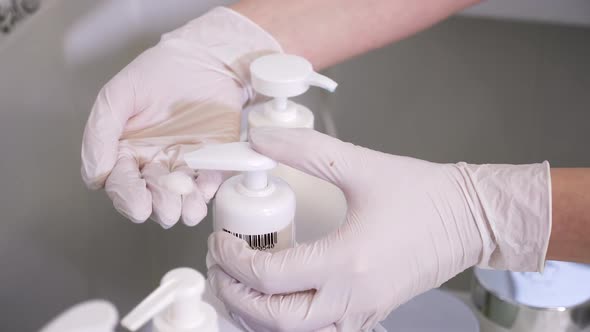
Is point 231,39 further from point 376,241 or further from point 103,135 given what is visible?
point 376,241

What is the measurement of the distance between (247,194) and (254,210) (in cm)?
2

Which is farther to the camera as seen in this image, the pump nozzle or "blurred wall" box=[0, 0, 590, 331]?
"blurred wall" box=[0, 0, 590, 331]

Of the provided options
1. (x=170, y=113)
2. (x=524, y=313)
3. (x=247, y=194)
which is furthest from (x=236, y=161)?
(x=524, y=313)

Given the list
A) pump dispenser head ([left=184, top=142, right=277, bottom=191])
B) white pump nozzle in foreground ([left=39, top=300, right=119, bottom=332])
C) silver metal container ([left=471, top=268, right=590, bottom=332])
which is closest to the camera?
white pump nozzle in foreground ([left=39, top=300, right=119, bottom=332])

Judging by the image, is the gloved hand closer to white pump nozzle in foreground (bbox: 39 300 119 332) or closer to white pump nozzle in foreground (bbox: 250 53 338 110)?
white pump nozzle in foreground (bbox: 250 53 338 110)

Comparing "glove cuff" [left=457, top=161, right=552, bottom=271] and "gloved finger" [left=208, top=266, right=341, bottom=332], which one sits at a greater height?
"glove cuff" [left=457, top=161, right=552, bottom=271]

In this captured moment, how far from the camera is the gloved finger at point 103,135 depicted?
761 millimetres

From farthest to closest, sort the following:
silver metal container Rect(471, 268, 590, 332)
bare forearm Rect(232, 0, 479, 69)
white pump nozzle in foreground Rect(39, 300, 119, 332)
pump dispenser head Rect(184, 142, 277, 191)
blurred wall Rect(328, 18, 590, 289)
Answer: blurred wall Rect(328, 18, 590, 289) → bare forearm Rect(232, 0, 479, 69) → silver metal container Rect(471, 268, 590, 332) → pump dispenser head Rect(184, 142, 277, 191) → white pump nozzle in foreground Rect(39, 300, 119, 332)

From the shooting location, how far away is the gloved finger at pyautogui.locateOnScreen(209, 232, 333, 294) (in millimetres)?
647

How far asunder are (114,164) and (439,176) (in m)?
0.36

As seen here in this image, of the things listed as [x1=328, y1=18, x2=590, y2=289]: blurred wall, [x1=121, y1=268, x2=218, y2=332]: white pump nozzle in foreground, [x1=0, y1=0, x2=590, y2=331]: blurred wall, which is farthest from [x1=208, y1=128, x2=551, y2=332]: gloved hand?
[x1=328, y1=18, x2=590, y2=289]: blurred wall

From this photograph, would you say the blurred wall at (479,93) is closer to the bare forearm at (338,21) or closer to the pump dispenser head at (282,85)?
the bare forearm at (338,21)

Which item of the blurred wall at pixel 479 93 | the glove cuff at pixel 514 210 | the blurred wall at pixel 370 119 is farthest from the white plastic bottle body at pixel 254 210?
the blurred wall at pixel 479 93

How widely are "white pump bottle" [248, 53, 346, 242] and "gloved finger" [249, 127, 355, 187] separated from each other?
6 centimetres
